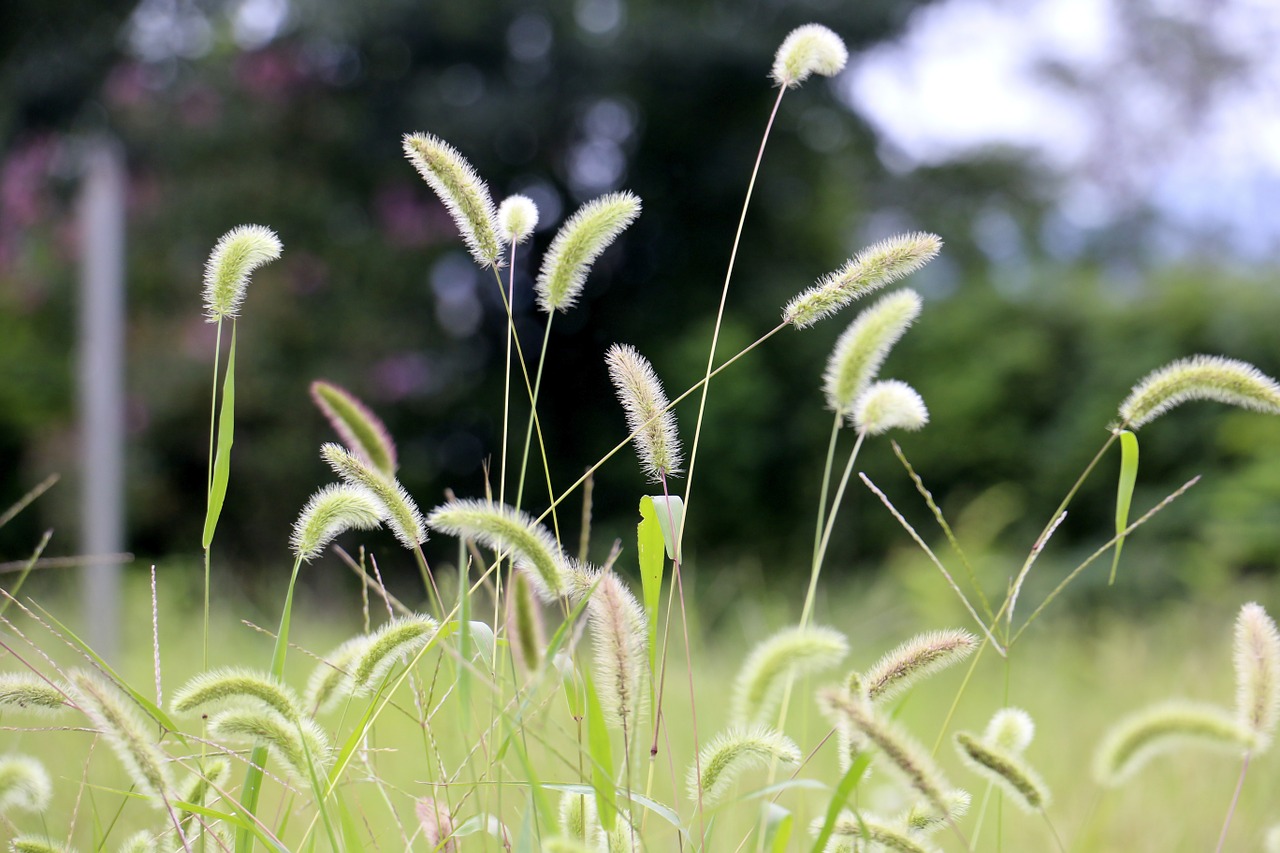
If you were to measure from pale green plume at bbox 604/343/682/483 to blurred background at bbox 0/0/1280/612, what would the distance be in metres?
5.03

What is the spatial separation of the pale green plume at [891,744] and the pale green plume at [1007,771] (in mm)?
48

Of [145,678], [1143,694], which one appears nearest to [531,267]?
[145,678]

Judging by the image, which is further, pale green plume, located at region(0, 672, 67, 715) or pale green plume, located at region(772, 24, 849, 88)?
pale green plume, located at region(772, 24, 849, 88)

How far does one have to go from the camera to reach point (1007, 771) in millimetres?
721

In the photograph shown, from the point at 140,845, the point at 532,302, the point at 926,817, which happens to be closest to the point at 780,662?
the point at 926,817

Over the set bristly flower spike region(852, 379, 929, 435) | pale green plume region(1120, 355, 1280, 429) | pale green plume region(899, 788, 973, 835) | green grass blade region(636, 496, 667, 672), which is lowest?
pale green plume region(899, 788, 973, 835)

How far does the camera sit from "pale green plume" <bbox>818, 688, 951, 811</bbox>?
0.65 m

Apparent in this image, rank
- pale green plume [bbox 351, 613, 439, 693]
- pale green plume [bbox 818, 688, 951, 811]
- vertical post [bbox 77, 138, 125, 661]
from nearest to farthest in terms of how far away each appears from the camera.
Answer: pale green plume [bbox 818, 688, 951, 811] < pale green plume [bbox 351, 613, 439, 693] < vertical post [bbox 77, 138, 125, 661]

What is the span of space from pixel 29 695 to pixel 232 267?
1.31 ft

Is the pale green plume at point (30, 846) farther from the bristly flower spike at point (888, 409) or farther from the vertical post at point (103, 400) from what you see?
the vertical post at point (103, 400)

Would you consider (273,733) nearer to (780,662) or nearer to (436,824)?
(436,824)

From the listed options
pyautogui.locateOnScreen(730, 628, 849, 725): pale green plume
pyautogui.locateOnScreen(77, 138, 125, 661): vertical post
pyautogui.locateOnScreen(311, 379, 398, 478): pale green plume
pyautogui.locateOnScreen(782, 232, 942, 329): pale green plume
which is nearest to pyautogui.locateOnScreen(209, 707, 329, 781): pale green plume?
pyautogui.locateOnScreen(311, 379, 398, 478): pale green plume

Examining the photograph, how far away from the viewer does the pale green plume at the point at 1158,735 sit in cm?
73

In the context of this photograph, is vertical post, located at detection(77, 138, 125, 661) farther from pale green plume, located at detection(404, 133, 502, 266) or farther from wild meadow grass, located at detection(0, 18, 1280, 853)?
pale green plume, located at detection(404, 133, 502, 266)
